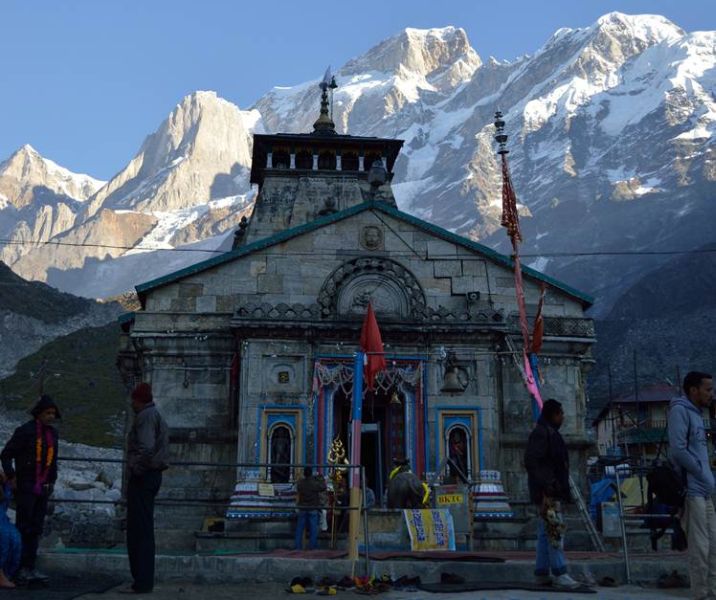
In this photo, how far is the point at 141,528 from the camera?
10297 millimetres

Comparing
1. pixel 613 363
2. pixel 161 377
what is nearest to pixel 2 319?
pixel 613 363

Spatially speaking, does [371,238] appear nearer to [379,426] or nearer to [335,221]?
[335,221]

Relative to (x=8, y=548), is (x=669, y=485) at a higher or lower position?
higher

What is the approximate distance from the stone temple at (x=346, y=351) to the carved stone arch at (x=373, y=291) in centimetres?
4

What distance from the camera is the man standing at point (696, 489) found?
964 centimetres

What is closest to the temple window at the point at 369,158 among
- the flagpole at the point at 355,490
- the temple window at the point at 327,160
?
the temple window at the point at 327,160

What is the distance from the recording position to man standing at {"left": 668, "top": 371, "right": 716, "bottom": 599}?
964cm

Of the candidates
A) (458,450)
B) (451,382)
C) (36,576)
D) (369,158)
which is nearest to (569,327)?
(458,450)

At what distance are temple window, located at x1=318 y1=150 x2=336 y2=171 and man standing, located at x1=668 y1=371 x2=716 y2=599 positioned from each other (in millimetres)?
29955

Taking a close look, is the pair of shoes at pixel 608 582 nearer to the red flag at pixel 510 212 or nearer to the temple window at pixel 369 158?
the red flag at pixel 510 212

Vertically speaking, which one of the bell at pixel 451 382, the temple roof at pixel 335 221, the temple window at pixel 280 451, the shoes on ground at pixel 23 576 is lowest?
the shoes on ground at pixel 23 576

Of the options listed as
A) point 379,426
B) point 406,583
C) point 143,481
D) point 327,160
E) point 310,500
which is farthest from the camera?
point 327,160

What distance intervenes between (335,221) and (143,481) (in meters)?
15.7

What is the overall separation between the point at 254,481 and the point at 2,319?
10093cm
